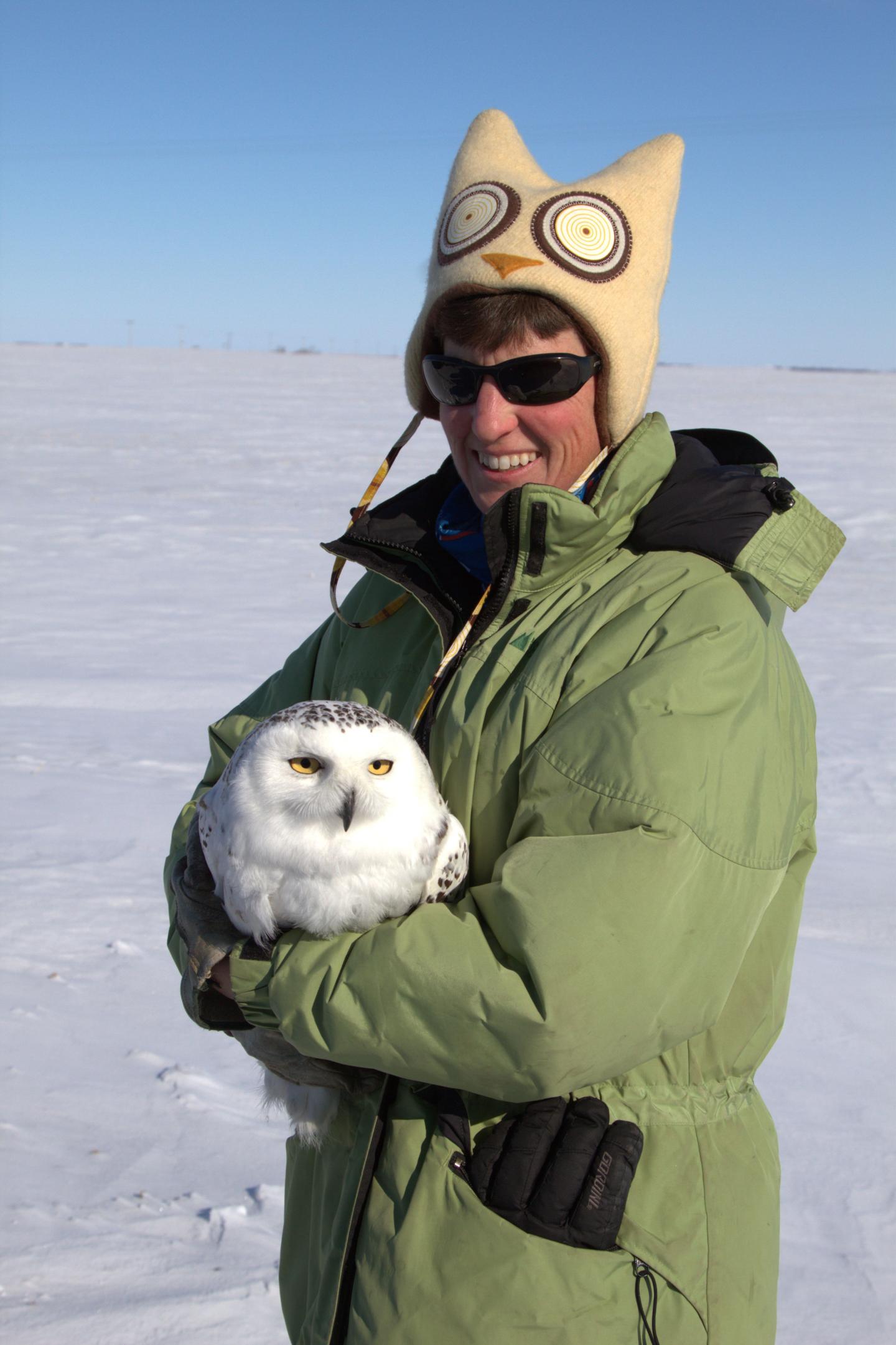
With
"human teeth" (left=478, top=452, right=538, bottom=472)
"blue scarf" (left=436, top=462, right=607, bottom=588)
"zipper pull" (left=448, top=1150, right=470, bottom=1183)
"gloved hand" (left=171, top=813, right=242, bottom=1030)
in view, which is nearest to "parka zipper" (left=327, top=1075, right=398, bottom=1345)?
"zipper pull" (left=448, top=1150, right=470, bottom=1183)

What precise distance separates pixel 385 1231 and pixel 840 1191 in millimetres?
1766

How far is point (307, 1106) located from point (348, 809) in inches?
18.9

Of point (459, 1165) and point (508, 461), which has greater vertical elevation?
point (508, 461)

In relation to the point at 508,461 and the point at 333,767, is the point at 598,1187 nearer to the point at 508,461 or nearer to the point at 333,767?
the point at 333,767

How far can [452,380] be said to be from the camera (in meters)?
1.75

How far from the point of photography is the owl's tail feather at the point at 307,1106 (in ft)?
5.50

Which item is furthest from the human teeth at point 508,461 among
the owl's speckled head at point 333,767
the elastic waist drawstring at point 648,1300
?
the elastic waist drawstring at point 648,1300

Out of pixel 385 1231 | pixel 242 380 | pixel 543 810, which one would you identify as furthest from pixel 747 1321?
pixel 242 380

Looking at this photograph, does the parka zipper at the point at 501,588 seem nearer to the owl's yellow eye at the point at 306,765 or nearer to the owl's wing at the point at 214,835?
the owl's yellow eye at the point at 306,765

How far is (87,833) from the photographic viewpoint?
4312 millimetres

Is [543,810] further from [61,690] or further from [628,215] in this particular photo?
[61,690]

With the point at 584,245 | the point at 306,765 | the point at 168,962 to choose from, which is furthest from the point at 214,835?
the point at 168,962

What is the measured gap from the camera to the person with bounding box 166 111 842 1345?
1244 millimetres

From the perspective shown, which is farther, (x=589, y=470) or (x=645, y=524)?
(x=589, y=470)
